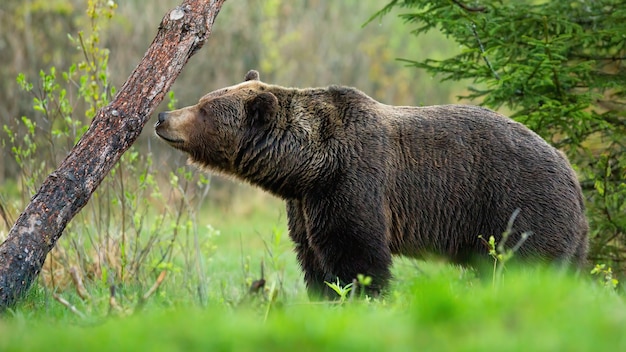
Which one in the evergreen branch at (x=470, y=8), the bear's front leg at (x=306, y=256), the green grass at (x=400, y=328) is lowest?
the bear's front leg at (x=306, y=256)

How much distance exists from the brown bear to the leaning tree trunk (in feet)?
2.46

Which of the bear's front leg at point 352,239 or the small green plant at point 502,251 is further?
the bear's front leg at point 352,239

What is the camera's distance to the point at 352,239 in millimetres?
6422

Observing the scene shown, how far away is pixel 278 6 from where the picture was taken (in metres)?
19.6

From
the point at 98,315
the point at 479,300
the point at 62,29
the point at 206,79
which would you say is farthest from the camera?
the point at 206,79

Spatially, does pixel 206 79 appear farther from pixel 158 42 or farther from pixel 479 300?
pixel 479 300

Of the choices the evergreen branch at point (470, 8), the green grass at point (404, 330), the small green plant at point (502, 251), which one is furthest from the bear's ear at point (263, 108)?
the green grass at point (404, 330)

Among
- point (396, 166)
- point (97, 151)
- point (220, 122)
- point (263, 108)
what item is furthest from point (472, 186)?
point (97, 151)

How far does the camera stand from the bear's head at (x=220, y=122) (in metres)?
6.65

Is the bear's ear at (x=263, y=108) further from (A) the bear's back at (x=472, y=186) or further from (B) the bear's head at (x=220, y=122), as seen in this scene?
(A) the bear's back at (x=472, y=186)

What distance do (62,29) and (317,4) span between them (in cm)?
631

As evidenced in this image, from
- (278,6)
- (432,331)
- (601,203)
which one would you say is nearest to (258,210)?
(278,6)

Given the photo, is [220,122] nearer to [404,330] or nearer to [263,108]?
[263,108]

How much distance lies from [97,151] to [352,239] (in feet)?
6.75
